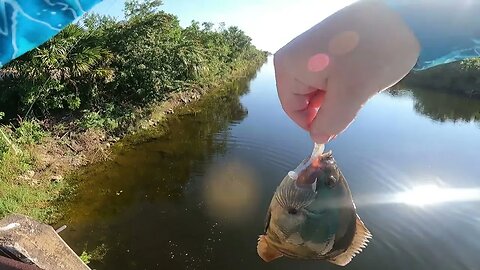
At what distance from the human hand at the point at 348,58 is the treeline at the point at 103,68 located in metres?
10.3

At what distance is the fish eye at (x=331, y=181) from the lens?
1.46 metres

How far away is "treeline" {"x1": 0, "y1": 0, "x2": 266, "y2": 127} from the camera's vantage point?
10266 millimetres

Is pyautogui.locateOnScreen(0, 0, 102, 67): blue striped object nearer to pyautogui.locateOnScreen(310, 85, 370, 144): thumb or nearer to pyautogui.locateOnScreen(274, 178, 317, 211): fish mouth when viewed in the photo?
pyautogui.locateOnScreen(310, 85, 370, 144): thumb

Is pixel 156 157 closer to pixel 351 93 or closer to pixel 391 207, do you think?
pixel 391 207

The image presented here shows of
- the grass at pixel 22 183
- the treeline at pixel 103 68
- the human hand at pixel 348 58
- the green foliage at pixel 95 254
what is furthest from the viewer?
the treeline at pixel 103 68

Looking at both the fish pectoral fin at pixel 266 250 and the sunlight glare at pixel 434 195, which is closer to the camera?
the fish pectoral fin at pixel 266 250

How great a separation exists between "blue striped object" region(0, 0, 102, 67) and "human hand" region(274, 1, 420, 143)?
1.70ft

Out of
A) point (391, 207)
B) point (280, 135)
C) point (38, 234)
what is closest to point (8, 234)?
point (38, 234)

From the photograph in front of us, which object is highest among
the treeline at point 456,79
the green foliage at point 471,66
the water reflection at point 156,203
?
the water reflection at point 156,203

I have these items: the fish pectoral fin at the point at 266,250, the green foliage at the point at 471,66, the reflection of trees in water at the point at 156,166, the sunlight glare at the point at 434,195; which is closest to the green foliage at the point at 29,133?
the reflection of trees in water at the point at 156,166

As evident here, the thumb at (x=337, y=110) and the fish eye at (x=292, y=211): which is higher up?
the thumb at (x=337, y=110)

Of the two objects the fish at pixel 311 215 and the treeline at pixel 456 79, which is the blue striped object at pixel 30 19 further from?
the treeline at pixel 456 79

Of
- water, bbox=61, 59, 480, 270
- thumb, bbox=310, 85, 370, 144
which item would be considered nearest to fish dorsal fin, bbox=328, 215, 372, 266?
thumb, bbox=310, 85, 370, 144

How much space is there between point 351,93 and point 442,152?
44.6 feet
